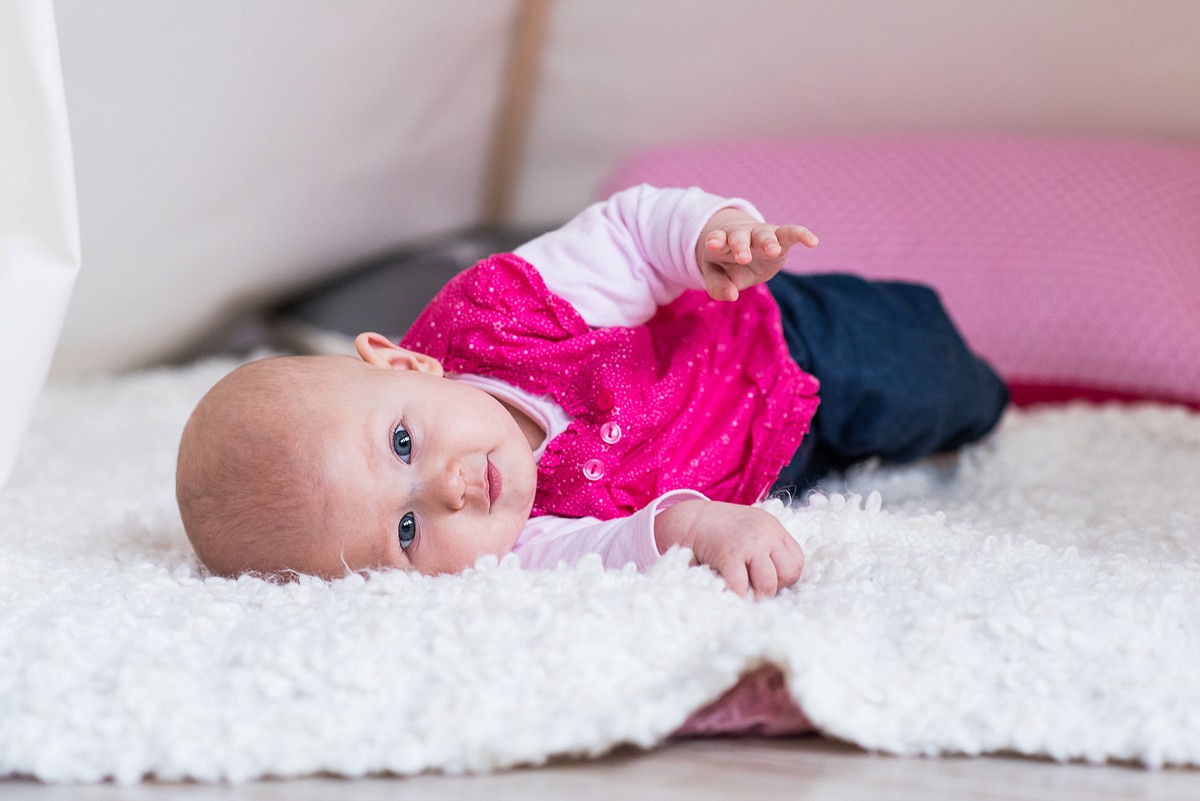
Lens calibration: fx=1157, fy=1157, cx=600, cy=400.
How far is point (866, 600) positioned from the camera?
72 cm

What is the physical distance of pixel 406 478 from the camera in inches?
33.1

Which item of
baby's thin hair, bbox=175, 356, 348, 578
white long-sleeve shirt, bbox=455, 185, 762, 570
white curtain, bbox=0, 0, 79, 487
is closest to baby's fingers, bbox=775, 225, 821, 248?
white long-sleeve shirt, bbox=455, 185, 762, 570

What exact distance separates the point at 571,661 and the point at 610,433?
362 millimetres

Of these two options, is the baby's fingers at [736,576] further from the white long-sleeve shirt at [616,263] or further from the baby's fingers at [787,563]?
the white long-sleeve shirt at [616,263]

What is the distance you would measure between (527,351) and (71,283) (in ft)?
1.22

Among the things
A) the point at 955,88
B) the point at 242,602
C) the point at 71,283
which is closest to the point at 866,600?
the point at 242,602

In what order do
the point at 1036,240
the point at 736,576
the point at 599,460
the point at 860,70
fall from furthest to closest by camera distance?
the point at 860,70 < the point at 1036,240 < the point at 599,460 < the point at 736,576

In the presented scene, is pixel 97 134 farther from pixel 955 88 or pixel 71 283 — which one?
pixel 955 88

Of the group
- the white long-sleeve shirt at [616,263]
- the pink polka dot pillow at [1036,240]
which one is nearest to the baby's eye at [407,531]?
the white long-sleeve shirt at [616,263]

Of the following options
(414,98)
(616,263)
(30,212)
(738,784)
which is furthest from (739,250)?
(414,98)

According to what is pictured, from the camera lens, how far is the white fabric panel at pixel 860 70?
1.53 metres

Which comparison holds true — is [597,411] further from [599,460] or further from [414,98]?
[414,98]

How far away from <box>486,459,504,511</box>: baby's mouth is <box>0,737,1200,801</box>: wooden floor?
0.28 metres

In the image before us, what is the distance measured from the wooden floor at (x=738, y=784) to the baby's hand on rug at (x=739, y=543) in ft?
0.47
